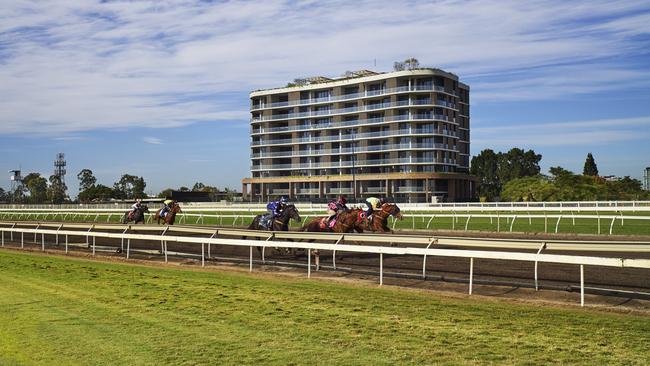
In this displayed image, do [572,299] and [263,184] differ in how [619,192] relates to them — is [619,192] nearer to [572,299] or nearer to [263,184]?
[263,184]

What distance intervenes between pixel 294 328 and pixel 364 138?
7772cm

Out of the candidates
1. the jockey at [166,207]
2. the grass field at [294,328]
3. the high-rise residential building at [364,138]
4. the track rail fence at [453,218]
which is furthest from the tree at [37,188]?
the grass field at [294,328]

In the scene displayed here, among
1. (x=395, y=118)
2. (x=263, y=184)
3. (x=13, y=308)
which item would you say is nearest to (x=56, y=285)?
(x=13, y=308)

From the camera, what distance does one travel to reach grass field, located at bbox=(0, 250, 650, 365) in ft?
20.7

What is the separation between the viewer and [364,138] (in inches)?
→ 3339

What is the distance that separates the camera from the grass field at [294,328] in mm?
6320

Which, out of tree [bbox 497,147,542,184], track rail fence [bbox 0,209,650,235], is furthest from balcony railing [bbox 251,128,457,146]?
track rail fence [bbox 0,209,650,235]

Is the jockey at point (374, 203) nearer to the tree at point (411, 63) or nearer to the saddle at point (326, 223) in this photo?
the saddle at point (326, 223)

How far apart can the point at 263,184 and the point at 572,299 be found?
8529 centimetres

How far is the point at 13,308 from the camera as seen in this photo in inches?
368

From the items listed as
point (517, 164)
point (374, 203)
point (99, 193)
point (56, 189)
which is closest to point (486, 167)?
point (517, 164)

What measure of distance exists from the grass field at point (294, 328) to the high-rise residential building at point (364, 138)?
64212mm

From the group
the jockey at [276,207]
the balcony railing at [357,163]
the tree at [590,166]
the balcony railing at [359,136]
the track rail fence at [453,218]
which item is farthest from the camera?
the tree at [590,166]

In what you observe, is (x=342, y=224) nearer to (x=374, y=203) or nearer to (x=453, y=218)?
(x=374, y=203)
